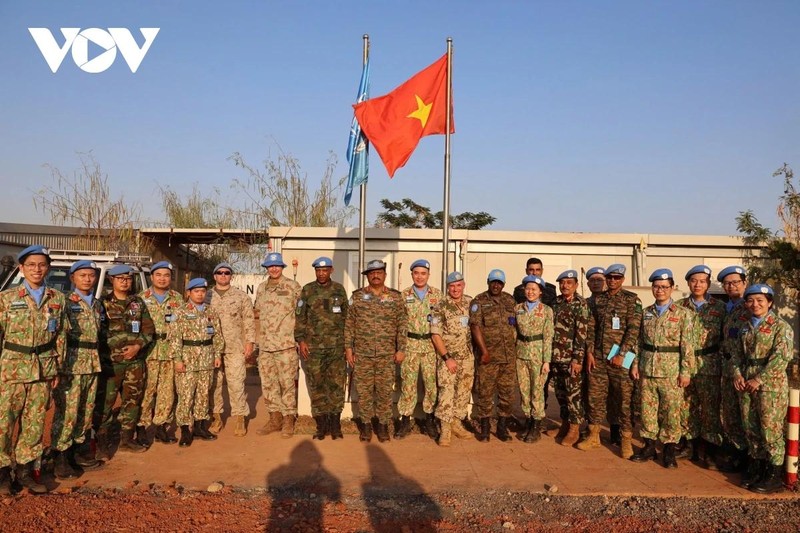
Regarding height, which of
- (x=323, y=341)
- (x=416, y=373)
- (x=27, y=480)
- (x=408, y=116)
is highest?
(x=408, y=116)

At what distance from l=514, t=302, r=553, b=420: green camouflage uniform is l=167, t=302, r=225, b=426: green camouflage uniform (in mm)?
3418

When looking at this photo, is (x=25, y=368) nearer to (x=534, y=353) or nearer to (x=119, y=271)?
(x=119, y=271)

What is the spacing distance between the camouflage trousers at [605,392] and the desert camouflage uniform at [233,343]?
382 centimetres

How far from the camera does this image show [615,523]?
4.41m

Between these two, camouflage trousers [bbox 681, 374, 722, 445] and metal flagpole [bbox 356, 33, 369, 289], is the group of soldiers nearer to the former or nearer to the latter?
camouflage trousers [bbox 681, 374, 722, 445]

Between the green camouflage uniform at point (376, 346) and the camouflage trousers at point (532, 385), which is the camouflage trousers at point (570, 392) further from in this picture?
the green camouflage uniform at point (376, 346)

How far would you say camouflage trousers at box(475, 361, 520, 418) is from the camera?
657 cm

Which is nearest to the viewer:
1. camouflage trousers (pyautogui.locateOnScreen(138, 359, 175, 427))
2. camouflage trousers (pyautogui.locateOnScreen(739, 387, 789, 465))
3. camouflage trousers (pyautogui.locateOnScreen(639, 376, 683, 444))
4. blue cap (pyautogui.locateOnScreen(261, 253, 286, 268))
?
camouflage trousers (pyautogui.locateOnScreen(739, 387, 789, 465))

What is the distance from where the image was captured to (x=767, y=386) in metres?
5.06

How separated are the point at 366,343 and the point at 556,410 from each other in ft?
11.7

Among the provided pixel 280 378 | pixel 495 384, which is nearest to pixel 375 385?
pixel 280 378

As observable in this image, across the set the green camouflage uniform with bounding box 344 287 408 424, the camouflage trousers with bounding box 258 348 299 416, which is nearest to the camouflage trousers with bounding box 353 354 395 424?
the green camouflage uniform with bounding box 344 287 408 424

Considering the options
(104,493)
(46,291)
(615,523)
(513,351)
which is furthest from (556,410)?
(46,291)

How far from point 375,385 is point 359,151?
120 inches
